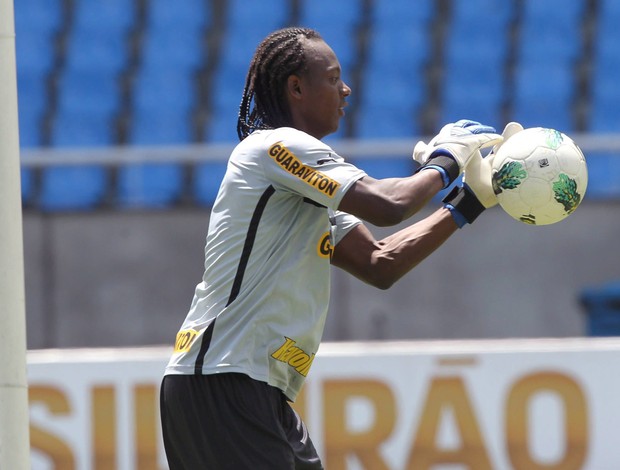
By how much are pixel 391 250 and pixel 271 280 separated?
0.53 meters

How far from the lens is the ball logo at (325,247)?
354 centimetres

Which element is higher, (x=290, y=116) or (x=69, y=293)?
(x=290, y=116)

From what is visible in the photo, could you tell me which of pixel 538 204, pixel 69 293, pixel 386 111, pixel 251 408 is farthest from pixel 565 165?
pixel 386 111

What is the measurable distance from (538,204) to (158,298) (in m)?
4.80

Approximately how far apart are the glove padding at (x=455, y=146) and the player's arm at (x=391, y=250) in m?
0.22

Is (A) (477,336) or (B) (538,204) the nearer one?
(B) (538,204)

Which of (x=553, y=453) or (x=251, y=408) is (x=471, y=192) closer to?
(x=251, y=408)

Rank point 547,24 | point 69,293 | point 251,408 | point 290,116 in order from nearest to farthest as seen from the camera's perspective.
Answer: point 251,408
point 290,116
point 69,293
point 547,24

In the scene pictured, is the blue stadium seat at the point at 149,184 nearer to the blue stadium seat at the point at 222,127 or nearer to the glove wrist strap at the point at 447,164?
the blue stadium seat at the point at 222,127

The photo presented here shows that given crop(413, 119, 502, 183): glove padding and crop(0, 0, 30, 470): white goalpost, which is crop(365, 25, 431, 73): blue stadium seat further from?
crop(0, 0, 30, 470): white goalpost

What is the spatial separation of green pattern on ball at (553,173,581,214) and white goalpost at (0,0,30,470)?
163 cm

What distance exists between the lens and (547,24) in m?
11.5

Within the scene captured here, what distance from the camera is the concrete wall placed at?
8148mm

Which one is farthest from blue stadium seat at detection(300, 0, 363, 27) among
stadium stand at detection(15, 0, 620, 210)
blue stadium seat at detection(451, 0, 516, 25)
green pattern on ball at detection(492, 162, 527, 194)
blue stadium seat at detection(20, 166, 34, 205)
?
green pattern on ball at detection(492, 162, 527, 194)
